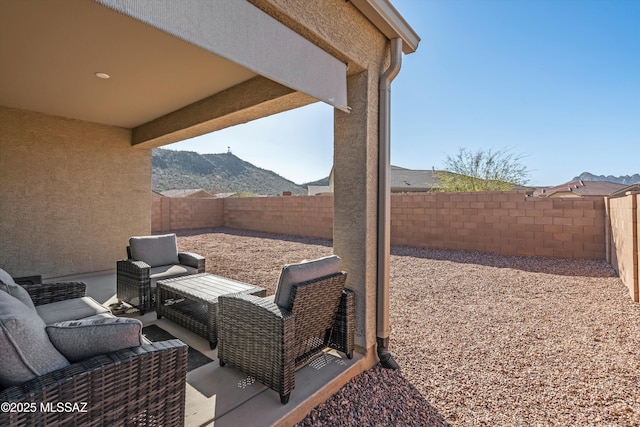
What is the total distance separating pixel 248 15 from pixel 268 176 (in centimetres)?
5161

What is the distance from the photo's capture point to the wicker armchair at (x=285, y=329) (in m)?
2.08

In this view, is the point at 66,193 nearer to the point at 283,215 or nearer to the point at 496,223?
the point at 283,215

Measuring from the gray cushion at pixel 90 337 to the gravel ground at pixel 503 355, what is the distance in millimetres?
1303

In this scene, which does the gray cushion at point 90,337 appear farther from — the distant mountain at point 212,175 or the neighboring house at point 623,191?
the distant mountain at point 212,175

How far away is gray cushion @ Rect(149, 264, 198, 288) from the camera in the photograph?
392 centimetres

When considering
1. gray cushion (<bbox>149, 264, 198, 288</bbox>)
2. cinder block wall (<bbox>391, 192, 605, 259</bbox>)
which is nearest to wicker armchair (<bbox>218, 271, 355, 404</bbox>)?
gray cushion (<bbox>149, 264, 198, 288</bbox>)

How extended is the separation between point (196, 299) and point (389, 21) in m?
3.21

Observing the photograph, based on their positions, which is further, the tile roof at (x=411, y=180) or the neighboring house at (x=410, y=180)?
the tile roof at (x=411, y=180)

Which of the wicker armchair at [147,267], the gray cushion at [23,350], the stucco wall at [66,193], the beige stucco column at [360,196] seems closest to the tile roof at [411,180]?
the stucco wall at [66,193]

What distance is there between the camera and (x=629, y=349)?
9.71 feet

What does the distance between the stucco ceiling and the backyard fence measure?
6210 mm

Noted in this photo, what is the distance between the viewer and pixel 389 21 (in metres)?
2.60

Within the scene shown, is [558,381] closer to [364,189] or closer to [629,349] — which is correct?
[629,349]

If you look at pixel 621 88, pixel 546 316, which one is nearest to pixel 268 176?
pixel 621 88
